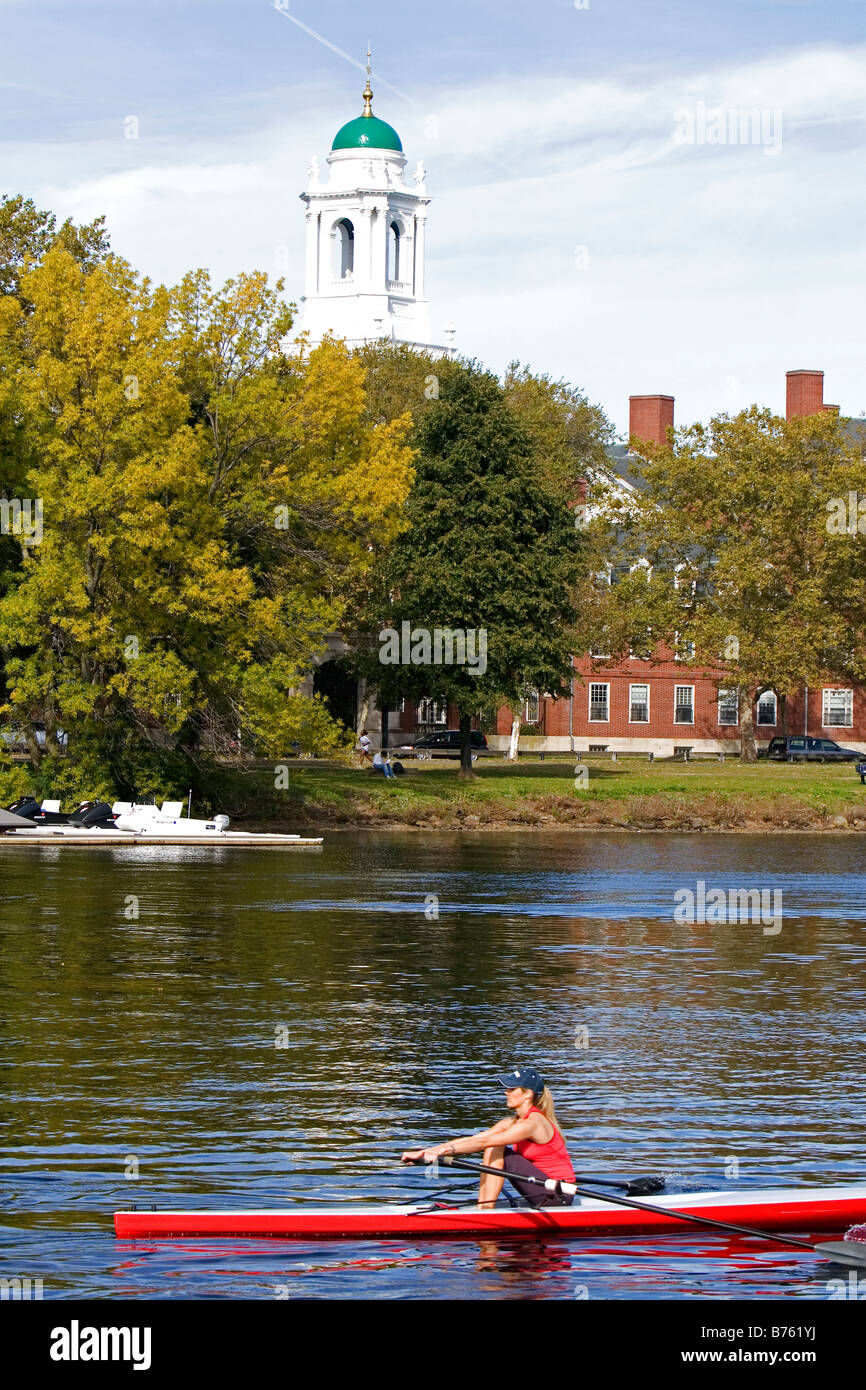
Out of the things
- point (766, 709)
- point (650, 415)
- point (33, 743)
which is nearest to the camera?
point (33, 743)

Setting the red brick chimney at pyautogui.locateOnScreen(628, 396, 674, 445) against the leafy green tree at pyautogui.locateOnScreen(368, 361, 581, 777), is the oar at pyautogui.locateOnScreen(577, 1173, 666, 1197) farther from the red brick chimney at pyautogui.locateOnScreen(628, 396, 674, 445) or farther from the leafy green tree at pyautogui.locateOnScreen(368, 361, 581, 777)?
the red brick chimney at pyautogui.locateOnScreen(628, 396, 674, 445)

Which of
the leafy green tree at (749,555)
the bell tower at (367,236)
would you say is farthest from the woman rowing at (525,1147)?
the bell tower at (367,236)

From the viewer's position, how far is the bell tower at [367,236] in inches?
5463

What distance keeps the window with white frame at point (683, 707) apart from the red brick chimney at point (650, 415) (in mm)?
15795

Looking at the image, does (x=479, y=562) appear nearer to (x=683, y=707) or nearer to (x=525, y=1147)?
(x=683, y=707)

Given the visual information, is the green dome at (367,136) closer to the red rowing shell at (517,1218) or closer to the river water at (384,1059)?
the river water at (384,1059)

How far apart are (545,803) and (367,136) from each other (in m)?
84.7

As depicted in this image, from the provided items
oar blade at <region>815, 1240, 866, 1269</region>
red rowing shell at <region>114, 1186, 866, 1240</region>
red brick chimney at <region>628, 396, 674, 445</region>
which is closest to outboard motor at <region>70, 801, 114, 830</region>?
red rowing shell at <region>114, 1186, 866, 1240</region>

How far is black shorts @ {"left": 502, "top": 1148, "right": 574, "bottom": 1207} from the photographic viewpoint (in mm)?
16828

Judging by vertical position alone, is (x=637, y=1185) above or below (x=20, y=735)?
below
